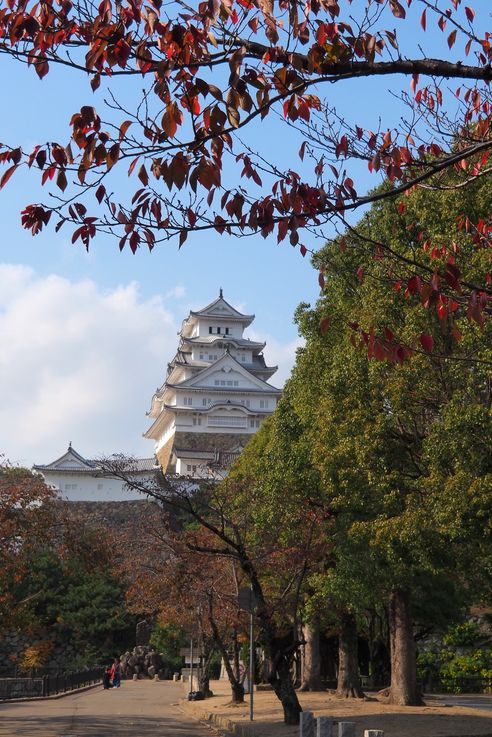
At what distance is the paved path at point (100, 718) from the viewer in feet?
56.4

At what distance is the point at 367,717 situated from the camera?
1841 centimetres

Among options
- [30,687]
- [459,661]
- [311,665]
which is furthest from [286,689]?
[459,661]

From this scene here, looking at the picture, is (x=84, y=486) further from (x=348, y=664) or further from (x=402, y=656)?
(x=402, y=656)

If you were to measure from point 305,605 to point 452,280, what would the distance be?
19.7 meters

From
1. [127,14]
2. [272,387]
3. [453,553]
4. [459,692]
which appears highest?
[272,387]

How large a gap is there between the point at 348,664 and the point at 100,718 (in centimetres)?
806

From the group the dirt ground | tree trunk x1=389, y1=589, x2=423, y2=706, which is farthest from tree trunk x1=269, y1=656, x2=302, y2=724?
tree trunk x1=389, y1=589, x2=423, y2=706

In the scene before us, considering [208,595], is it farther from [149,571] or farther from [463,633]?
[463,633]

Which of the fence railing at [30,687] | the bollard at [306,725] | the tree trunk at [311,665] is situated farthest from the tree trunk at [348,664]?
the bollard at [306,725]

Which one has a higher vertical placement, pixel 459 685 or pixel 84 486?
pixel 84 486

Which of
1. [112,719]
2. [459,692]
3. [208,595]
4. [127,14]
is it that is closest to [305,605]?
[208,595]

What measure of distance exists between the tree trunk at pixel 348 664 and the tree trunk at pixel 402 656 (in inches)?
120

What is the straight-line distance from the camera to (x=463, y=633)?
120 ft

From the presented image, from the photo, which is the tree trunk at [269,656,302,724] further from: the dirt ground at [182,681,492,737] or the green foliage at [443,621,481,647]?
the green foliage at [443,621,481,647]
